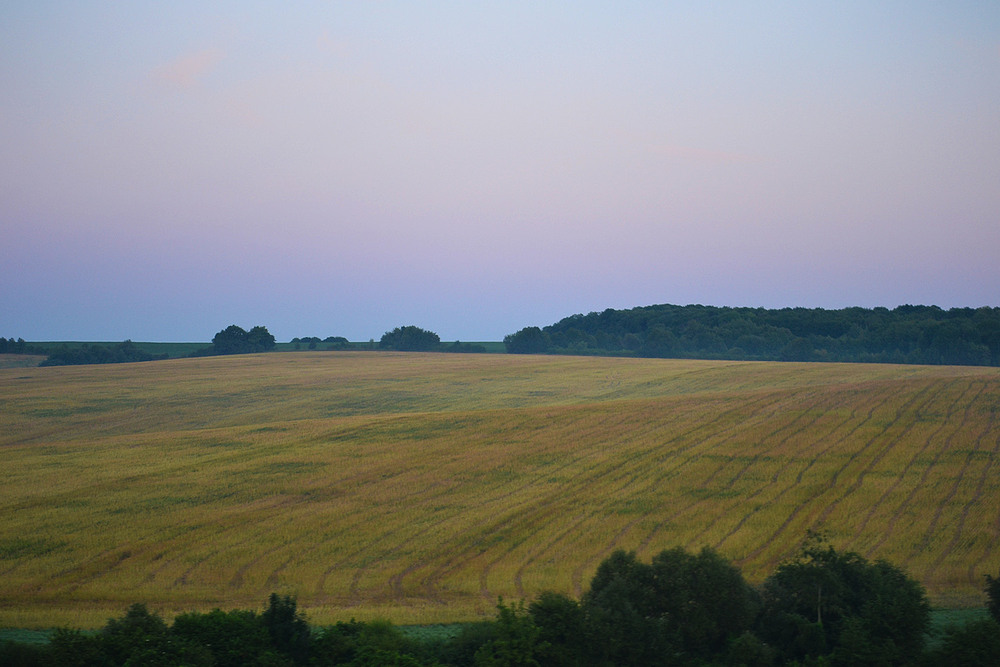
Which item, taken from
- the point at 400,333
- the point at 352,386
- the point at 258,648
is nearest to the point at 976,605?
the point at 258,648

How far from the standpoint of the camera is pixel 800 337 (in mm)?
92875

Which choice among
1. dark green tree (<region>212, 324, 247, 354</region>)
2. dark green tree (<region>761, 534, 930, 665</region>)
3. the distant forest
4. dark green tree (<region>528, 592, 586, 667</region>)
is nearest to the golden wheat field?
dark green tree (<region>528, 592, 586, 667</region>)

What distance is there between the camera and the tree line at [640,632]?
14.4 metres

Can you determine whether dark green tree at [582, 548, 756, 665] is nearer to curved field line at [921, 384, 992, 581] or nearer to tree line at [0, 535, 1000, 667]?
tree line at [0, 535, 1000, 667]

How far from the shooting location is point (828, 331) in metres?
95.7

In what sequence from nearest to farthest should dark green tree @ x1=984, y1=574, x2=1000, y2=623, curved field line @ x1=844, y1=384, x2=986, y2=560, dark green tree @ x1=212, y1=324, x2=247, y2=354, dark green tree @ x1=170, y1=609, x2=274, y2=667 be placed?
1. dark green tree @ x1=170, y1=609, x2=274, y2=667
2. dark green tree @ x1=984, y1=574, x2=1000, y2=623
3. curved field line @ x1=844, y1=384, x2=986, y2=560
4. dark green tree @ x1=212, y1=324, x2=247, y2=354

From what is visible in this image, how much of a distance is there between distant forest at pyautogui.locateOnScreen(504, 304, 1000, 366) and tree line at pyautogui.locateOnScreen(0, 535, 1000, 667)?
67545mm

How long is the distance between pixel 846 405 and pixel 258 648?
35.6 metres

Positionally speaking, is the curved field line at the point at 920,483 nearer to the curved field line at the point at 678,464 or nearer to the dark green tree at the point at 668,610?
the curved field line at the point at 678,464

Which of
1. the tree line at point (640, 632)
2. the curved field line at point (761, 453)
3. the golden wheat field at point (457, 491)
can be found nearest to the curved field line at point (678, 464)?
the golden wheat field at point (457, 491)

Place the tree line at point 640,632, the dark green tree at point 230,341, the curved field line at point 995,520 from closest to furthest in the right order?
the tree line at point 640,632
the curved field line at point 995,520
the dark green tree at point 230,341

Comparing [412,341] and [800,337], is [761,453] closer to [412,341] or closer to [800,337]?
[800,337]

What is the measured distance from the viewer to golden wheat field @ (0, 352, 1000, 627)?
2142 cm

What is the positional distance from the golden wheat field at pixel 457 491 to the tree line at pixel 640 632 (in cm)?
332
